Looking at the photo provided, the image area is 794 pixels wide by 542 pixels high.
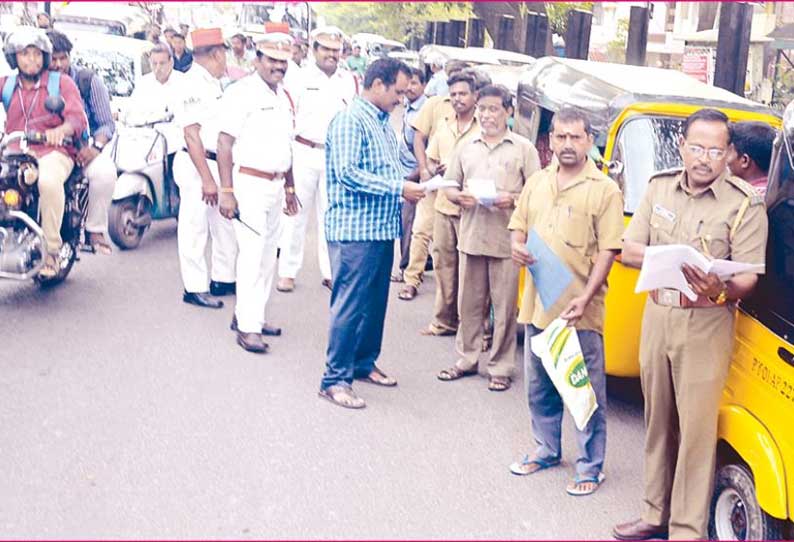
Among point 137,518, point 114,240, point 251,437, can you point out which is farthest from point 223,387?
point 114,240

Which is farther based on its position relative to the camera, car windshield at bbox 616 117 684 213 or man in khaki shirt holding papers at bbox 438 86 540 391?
man in khaki shirt holding papers at bbox 438 86 540 391

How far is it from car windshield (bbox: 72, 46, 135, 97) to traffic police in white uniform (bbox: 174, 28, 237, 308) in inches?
145

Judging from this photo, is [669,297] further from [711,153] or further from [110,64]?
[110,64]

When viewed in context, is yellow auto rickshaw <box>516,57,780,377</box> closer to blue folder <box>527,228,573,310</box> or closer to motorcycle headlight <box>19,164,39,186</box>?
blue folder <box>527,228,573,310</box>

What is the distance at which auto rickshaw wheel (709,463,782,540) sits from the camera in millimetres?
4023

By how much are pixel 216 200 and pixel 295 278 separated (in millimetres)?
2006

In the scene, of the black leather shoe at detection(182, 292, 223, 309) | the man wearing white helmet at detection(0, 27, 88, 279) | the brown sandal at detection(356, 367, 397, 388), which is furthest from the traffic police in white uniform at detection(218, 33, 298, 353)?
the man wearing white helmet at detection(0, 27, 88, 279)

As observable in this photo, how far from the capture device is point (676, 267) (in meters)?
4.01

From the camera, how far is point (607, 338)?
6.01 meters

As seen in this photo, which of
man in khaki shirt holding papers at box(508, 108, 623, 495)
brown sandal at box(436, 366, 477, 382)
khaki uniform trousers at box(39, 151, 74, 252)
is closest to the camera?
man in khaki shirt holding papers at box(508, 108, 623, 495)

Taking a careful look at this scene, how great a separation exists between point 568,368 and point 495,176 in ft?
6.23

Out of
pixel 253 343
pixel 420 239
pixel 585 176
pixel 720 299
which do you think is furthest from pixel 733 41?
pixel 720 299

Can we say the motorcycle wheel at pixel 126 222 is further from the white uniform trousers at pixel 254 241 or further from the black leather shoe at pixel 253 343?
the black leather shoe at pixel 253 343

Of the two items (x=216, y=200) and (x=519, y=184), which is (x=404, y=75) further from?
(x=216, y=200)
